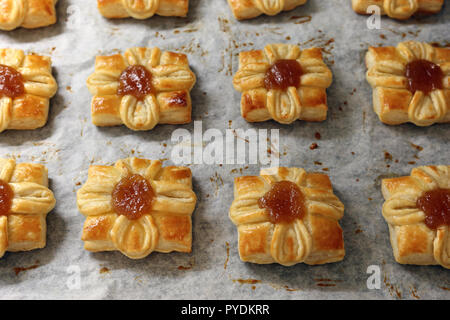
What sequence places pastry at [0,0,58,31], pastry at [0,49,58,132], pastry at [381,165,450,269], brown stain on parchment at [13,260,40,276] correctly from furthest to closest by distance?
1. pastry at [0,0,58,31]
2. pastry at [0,49,58,132]
3. brown stain on parchment at [13,260,40,276]
4. pastry at [381,165,450,269]

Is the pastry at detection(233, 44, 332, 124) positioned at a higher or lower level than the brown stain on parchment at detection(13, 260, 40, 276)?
higher

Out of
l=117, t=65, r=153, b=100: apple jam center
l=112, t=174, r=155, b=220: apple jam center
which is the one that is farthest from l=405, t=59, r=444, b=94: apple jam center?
l=112, t=174, r=155, b=220: apple jam center

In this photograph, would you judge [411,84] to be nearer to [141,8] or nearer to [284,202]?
[284,202]

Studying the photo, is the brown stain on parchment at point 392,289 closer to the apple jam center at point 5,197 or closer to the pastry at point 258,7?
the pastry at point 258,7

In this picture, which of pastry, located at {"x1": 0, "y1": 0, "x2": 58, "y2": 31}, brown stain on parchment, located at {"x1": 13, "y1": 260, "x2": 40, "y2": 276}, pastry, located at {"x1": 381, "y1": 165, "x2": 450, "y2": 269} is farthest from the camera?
pastry, located at {"x1": 0, "y1": 0, "x2": 58, "y2": 31}

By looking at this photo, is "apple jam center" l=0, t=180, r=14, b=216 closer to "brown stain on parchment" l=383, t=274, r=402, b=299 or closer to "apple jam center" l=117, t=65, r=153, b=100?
→ "apple jam center" l=117, t=65, r=153, b=100

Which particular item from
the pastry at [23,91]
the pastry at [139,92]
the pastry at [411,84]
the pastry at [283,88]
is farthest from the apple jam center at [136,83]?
the pastry at [411,84]
